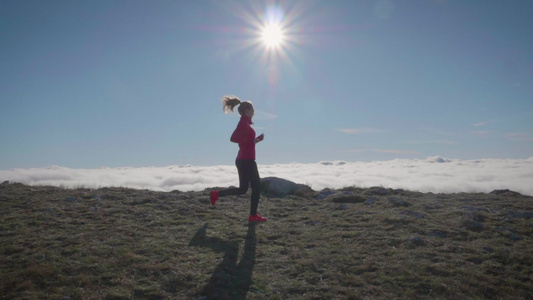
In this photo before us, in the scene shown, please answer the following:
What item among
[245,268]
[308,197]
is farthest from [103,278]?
[308,197]

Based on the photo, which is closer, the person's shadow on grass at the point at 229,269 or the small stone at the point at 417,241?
the person's shadow on grass at the point at 229,269

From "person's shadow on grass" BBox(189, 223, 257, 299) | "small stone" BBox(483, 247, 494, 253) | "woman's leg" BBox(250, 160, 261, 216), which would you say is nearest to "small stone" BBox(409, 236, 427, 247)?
"small stone" BBox(483, 247, 494, 253)

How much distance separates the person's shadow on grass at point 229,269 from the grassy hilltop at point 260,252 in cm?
2

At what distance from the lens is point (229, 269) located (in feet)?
17.8

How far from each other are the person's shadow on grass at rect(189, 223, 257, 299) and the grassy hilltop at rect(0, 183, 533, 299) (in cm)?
2

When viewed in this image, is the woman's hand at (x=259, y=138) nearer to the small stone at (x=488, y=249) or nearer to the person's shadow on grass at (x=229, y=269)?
the person's shadow on grass at (x=229, y=269)

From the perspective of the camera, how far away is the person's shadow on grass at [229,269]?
15.2 feet

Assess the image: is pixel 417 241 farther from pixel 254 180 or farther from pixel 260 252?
pixel 254 180

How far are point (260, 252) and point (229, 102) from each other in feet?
15.3

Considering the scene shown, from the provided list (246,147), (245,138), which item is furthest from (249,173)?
(245,138)

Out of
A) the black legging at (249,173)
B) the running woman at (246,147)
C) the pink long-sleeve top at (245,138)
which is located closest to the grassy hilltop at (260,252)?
the black legging at (249,173)

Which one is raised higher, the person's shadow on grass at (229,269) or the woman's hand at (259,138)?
the woman's hand at (259,138)

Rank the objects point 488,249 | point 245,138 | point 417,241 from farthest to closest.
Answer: point 245,138
point 417,241
point 488,249

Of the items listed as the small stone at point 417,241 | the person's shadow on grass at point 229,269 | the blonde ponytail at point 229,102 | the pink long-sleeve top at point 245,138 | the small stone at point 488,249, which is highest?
the blonde ponytail at point 229,102
